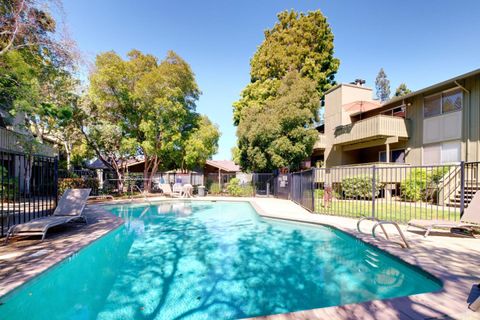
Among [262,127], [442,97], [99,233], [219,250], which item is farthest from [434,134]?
[99,233]

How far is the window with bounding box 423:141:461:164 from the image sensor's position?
12.8 m

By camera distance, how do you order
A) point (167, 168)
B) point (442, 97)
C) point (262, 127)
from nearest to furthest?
1. point (442, 97)
2. point (262, 127)
3. point (167, 168)

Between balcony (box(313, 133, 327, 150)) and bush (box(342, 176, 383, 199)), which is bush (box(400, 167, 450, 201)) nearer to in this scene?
bush (box(342, 176, 383, 199))

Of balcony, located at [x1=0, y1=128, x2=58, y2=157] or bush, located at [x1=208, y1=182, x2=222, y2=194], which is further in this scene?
bush, located at [x1=208, y1=182, x2=222, y2=194]

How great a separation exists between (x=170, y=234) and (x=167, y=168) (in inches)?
680

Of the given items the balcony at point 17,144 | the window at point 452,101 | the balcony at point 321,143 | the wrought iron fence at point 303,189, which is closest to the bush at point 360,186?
the wrought iron fence at point 303,189

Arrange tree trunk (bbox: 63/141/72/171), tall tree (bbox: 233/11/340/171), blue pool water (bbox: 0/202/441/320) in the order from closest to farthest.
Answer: blue pool water (bbox: 0/202/441/320), tall tree (bbox: 233/11/340/171), tree trunk (bbox: 63/141/72/171)

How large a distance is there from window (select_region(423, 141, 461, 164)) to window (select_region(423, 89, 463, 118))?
73.9 inches

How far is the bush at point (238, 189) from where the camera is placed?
20016 millimetres

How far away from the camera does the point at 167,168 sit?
951 inches

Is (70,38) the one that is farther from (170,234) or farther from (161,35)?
(161,35)

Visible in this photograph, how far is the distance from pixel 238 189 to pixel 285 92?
881 cm

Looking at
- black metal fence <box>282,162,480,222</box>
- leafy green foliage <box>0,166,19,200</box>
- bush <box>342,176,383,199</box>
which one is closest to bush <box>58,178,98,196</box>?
leafy green foliage <box>0,166,19,200</box>

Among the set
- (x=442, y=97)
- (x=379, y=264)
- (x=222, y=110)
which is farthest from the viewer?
(x=222, y=110)
